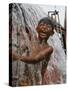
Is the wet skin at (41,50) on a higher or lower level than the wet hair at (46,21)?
lower

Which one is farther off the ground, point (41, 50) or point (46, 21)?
point (46, 21)

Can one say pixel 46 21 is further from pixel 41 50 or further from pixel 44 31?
pixel 41 50

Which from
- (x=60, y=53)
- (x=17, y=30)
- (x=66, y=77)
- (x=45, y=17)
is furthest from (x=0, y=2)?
(x=66, y=77)

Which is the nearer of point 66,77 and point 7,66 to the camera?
point 7,66

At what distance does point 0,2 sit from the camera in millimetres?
1694

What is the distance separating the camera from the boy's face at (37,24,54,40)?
5.73ft

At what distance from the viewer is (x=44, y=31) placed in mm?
1762

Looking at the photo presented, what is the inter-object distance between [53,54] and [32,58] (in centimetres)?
16

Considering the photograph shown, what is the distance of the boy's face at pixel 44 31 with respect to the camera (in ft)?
5.73

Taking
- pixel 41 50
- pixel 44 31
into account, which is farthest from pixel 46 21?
pixel 41 50

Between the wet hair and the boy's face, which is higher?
the wet hair

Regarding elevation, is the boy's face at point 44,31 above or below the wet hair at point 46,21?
below

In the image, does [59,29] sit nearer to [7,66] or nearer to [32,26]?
[32,26]

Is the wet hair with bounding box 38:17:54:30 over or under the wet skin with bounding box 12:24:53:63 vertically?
over
